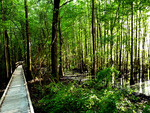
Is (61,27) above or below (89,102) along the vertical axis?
above

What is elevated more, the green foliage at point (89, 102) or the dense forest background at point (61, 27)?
the dense forest background at point (61, 27)

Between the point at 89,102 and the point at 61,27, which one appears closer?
the point at 89,102

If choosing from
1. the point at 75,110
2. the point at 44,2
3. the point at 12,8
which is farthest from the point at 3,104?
the point at 12,8

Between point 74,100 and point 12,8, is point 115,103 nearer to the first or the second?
point 74,100

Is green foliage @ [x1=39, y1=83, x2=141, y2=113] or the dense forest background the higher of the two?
the dense forest background

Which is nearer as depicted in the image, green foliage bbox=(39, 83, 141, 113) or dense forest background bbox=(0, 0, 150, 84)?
green foliage bbox=(39, 83, 141, 113)

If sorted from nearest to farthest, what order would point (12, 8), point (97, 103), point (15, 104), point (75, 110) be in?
point (97, 103) → point (75, 110) → point (15, 104) → point (12, 8)

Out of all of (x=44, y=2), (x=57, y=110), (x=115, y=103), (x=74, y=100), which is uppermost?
(x=44, y=2)

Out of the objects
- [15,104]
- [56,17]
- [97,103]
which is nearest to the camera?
[97,103]

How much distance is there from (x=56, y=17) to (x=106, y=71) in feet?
15.2

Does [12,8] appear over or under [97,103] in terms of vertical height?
over

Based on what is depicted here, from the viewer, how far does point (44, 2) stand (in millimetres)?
7668

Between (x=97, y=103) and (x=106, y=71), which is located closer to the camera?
(x=97, y=103)

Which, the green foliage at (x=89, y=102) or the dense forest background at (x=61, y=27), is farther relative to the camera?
the dense forest background at (x=61, y=27)
